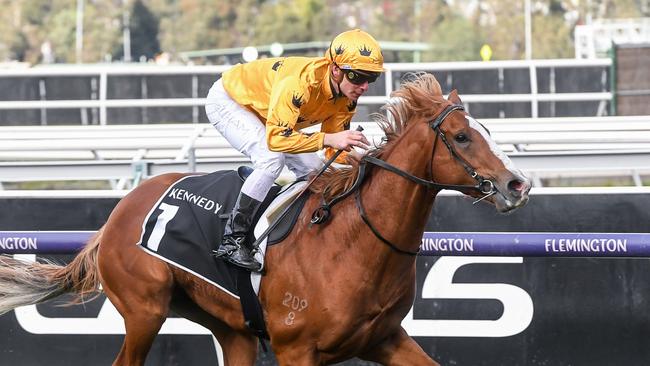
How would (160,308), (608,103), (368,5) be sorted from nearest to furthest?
(160,308) < (608,103) < (368,5)

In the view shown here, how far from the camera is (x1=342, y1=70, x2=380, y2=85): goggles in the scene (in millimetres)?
5016

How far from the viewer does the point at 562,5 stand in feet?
190

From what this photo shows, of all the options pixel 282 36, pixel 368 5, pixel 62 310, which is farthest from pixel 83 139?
pixel 368 5

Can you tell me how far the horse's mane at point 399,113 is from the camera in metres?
4.94

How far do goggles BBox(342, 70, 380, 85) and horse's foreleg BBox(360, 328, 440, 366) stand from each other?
3.74ft

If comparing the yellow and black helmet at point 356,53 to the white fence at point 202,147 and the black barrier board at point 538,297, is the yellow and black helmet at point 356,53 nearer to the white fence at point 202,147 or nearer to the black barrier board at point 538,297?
the black barrier board at point 538,297

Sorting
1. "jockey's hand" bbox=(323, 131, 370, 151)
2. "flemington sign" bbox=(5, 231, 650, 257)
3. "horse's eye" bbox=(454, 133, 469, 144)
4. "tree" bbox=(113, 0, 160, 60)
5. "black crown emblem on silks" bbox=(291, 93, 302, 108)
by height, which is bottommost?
"tree" bbox=(113, 0, 160, 60)

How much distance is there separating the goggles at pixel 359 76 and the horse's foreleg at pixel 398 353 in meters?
1.14

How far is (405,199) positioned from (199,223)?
3.60ft

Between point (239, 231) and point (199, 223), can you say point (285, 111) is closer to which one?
point (239, 231)

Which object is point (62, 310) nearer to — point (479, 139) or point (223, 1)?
point (479, 139)

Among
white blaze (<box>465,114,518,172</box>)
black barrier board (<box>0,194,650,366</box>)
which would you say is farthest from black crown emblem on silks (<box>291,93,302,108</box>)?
black barrier board (<box>0,194,650,366</box>)

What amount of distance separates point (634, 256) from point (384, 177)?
167 cm

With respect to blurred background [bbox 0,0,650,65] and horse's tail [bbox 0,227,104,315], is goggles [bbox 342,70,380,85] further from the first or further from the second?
blurred background [bbox 0,0,650,65]
